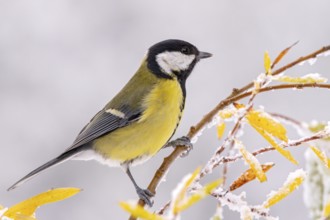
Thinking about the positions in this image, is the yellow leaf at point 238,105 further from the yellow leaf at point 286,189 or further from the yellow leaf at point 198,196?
the yellow leaf at point 198,196

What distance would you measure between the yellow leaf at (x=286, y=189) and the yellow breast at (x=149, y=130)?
1.16m

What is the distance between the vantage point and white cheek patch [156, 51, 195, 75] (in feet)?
7.02

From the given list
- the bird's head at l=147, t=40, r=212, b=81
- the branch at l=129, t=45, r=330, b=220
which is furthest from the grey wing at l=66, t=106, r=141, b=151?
the branch at l=129, t=45, r=330, b=220

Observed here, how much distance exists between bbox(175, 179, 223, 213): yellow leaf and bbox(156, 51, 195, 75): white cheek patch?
5.25ft

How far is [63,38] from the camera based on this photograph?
11336 millimetres

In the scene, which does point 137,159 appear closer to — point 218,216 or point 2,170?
point 218,216

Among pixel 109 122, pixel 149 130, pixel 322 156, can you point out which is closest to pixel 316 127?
pixel 322 156

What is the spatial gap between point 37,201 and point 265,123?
27 centimetres

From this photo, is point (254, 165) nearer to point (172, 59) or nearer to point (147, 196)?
point (147, 196)

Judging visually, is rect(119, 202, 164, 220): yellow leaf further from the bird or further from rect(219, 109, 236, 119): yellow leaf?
the bird

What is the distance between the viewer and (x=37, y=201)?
2.46 ft

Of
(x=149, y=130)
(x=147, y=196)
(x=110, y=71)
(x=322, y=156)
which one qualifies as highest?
(x=322, y=156)

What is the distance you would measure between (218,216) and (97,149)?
135 centimetres

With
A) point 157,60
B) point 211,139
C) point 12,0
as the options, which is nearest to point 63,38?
point 12,0
